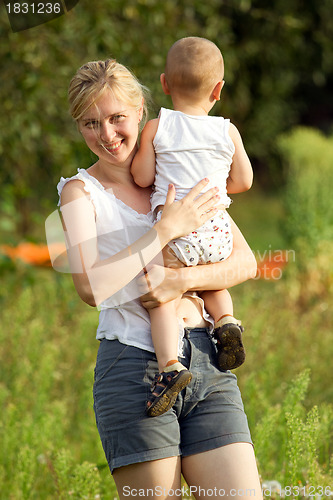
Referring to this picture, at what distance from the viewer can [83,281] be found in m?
1.61

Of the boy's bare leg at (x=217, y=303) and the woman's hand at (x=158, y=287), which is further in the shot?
the boy's bare leg at (x=217, y=303)

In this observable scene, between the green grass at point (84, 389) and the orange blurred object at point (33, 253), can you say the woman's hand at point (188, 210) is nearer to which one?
the green grass at point (84, 389)

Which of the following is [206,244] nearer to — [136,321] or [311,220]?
[136,321]

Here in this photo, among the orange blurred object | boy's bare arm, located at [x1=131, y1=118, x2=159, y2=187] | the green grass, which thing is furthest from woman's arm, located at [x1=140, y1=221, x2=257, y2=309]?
the orange blurred object

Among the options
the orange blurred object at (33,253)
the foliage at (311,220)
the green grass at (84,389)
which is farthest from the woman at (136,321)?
the foliage at (311,220)

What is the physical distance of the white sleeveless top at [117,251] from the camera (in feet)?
5.40

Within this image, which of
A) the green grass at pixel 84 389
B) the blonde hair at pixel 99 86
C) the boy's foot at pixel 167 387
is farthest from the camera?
the green grass at pixel 84 389

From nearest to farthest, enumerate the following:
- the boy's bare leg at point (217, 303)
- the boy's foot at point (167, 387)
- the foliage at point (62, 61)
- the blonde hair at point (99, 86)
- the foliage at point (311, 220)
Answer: the boy's foot at point (167, 387) < the blonde hair at point (99, 86) < the boy's bare leg at point (217, 303) < the foliage at point (62, 61) < the foliage at point (311, 220)

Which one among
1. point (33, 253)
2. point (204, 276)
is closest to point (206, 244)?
point (204, 276)

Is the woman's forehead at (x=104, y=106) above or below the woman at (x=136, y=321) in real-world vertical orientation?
above

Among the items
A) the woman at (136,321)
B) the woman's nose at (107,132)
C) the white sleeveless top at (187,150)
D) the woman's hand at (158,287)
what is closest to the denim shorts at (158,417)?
the woman at (136,321)

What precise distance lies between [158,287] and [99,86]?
496mm

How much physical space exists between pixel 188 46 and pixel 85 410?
1.95m

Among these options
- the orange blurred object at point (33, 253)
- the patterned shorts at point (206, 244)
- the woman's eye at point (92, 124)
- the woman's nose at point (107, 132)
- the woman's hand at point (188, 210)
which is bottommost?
the orange blurred object at point (33, 253)
